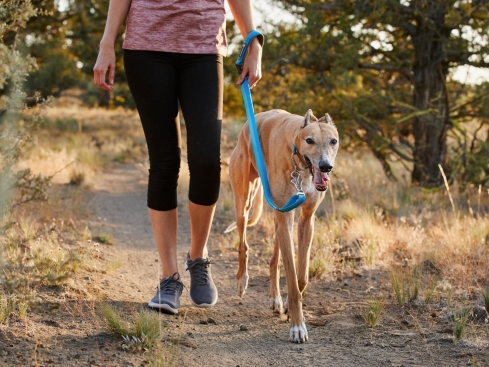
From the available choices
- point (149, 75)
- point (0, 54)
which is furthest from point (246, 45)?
point (0, 54)

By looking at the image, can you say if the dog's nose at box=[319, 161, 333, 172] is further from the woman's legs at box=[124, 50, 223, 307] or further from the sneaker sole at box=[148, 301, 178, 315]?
the sneaker sole at box=[148, 301, 178, 315]

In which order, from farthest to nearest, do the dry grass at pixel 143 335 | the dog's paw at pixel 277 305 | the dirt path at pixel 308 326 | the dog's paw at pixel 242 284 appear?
1. the dog's paw at pixel 242 284
2. the dog's paw at pixel 277 305
3. the dirt path at pixel 308 326
4. the dry grass at pixel 143 335

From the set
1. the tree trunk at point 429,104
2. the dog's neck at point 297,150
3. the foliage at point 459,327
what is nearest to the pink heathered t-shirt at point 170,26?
the dog's neck at point 297,150

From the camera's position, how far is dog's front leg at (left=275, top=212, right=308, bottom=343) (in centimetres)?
355

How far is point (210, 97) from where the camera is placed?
363cm

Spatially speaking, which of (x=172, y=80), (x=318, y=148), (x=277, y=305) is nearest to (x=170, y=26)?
(x=172, y=80)

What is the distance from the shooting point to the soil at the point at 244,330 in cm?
→ 309

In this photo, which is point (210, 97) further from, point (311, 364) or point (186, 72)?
point (311, 364)

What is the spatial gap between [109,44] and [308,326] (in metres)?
2.18

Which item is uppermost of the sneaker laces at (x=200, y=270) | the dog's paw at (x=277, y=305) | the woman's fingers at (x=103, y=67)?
the woman's fingers at (x=103, y=67)

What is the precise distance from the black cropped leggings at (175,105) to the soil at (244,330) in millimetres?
924

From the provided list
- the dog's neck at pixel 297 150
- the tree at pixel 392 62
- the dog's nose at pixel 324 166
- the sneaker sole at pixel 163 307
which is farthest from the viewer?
the tree at pixel 392 62

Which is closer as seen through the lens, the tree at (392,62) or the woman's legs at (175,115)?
the woman's legs at (175,115)

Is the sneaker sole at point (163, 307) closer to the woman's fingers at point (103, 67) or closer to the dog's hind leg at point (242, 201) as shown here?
the dog's hind leg at point (242, 201)
